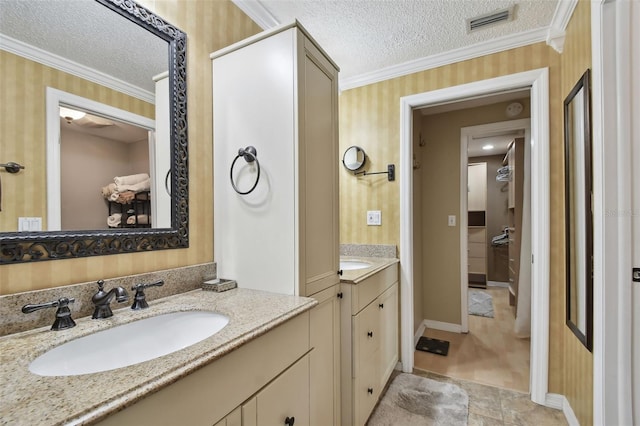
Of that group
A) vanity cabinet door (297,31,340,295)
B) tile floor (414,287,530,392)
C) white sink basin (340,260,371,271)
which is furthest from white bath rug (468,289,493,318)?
vanity cabinet door (297,31,340,295)

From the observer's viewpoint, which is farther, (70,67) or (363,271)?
(363,271)

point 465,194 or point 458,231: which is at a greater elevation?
point 465,194

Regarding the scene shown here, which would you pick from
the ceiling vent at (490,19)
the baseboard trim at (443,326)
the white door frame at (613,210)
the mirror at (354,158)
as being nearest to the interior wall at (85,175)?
the mirror at (354,158)

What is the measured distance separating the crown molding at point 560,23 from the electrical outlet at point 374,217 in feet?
5.36

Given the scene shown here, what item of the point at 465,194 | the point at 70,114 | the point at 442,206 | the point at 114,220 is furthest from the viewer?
the point at 442,206

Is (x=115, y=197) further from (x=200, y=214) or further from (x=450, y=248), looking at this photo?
(x=450, y=248)

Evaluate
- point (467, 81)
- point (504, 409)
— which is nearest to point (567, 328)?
point (504, 409)

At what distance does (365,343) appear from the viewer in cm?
164

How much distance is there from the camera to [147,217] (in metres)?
1.15

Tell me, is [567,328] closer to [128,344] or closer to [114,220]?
[128,344]

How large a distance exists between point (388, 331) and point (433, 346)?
1008mm

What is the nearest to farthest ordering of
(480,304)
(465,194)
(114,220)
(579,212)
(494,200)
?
(114,220)
(579,212)
(465,194)
(480,304)
(494,200)

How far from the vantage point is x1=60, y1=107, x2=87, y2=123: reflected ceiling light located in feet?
2.99

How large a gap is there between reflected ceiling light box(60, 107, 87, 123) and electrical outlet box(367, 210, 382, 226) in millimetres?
2001
